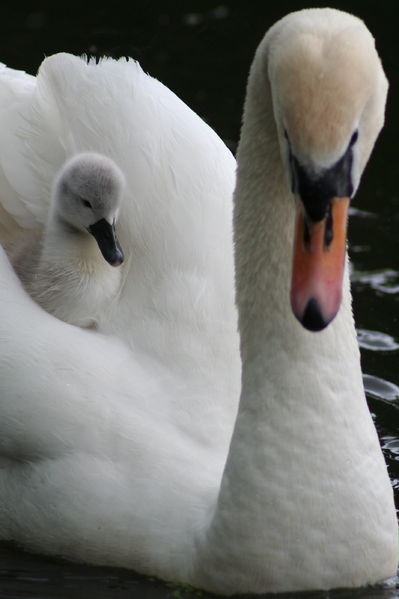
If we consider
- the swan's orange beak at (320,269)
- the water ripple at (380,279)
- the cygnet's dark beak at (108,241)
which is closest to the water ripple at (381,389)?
the water ripple at (380,279)

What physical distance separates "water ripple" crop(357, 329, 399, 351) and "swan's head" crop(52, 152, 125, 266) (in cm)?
192

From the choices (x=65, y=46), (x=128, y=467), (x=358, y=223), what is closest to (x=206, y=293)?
(x=128, y=467)

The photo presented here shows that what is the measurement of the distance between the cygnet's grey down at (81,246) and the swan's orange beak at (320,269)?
5.12ft

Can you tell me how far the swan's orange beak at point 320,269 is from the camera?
418 cm

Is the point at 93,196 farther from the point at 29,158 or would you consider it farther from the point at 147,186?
the point at 29,158

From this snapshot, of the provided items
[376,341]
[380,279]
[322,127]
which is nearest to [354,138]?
[322,127]

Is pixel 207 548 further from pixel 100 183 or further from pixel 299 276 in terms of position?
pixel 100 183

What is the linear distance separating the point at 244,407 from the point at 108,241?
3.66 ft

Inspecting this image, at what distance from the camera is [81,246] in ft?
20.0

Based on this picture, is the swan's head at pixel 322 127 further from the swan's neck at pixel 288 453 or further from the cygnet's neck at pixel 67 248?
the cygnet's neck at pixel 67 248

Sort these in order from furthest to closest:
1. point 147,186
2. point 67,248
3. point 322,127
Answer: point 67,248 < point 147,186 < point 322,127

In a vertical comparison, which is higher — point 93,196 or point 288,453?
point 93,196

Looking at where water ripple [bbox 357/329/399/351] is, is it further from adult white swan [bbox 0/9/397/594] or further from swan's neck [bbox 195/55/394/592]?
swan's neck [bbox 195/55/394/592]

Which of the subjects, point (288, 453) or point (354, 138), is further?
point (288, 453)
